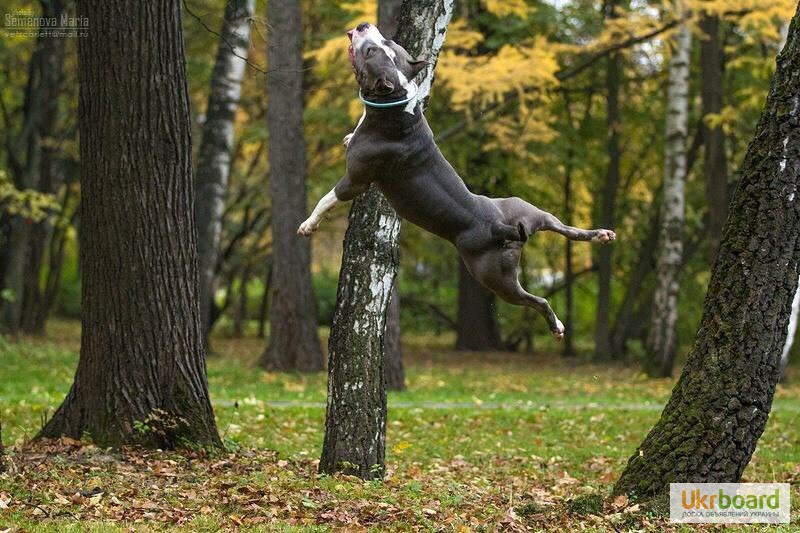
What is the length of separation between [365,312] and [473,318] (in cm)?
2008

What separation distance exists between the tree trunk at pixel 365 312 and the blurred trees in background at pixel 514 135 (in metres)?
9.92

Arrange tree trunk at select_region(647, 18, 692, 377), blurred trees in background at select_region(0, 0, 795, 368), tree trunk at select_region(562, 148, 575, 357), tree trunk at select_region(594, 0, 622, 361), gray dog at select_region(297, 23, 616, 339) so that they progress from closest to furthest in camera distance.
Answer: gray dog at select_region(297, 23, 616, 339) → blurred trees in background at select_region(0, 0, 795, 368) → tree trunk at select_region(647, 18, 692, 377) → tree trunk at select_region(594, 0, 622, 361) → tree trunk at select_region(562, 148, 575, 357)

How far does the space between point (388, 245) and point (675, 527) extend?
10.4ft

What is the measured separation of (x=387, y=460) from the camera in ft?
35.2

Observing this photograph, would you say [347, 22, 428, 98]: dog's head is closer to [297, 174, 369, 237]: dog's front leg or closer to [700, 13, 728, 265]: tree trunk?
[297, 174, 369, 237]: dog's front leg

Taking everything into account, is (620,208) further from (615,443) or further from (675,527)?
(675,527)

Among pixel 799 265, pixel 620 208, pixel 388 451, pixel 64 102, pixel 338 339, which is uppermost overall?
pixel 64 102

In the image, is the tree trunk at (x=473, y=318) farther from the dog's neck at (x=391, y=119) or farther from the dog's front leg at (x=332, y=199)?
the dog's neck at (x=391, y=119)

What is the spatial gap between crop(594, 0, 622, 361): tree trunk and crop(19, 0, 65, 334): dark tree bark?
41.6 feet

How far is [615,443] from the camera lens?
12.4 metres

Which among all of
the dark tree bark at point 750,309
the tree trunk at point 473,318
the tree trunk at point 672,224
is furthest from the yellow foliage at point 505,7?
the dark tree bark at point 750,309

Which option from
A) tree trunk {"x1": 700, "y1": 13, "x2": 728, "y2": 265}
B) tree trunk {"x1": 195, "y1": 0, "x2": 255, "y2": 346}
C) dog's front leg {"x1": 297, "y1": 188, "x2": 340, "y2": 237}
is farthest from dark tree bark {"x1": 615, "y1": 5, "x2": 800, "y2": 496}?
tree trunk {"x1": 700, "y1": 13, "x2": 728, "y2": 265}

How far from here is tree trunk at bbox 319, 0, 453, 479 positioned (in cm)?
873

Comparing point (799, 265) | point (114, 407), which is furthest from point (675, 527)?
point (114, 407)
